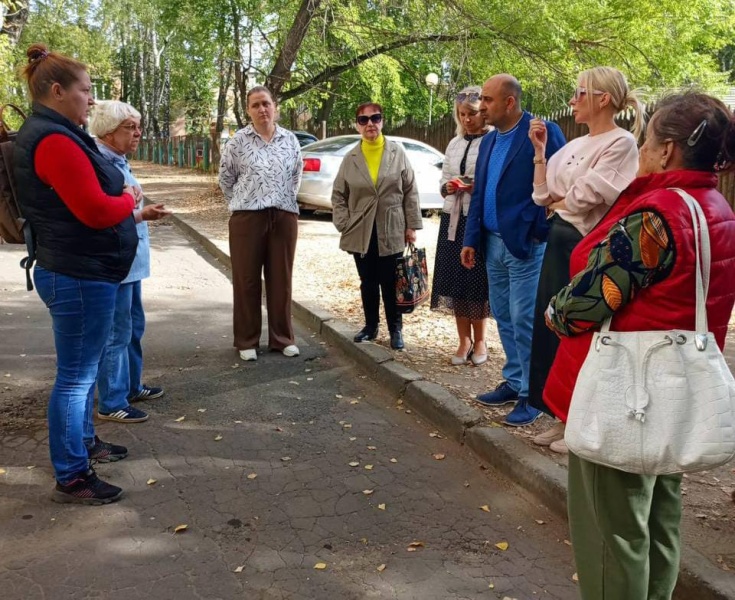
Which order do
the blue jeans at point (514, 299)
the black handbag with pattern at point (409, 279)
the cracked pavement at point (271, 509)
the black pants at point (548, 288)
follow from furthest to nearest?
the black handbag with pattern at point (409, 279) → the blue jeans at point (514, 299) → the black pants at point (548, 288) → the cracked pavement at point (271, 509)

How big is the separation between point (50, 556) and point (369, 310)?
3.59 m

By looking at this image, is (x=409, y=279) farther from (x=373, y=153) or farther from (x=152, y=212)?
(x=152, y=212)

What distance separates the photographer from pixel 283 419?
4.67 m

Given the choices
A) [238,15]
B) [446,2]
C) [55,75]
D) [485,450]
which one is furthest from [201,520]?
[238,15]

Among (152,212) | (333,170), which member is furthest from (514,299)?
(333,170)

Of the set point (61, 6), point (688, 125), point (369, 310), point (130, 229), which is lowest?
point (369, 310)

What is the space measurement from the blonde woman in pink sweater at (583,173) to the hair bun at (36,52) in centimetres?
253

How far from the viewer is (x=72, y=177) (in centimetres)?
314

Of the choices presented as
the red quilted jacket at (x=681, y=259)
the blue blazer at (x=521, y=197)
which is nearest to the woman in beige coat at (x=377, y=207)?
the blue blazer at (x=521, y=197)

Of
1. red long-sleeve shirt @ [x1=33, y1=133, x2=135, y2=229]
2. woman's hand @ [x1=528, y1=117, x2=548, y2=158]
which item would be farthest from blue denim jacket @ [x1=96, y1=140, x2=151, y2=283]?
woman's hand @ [x1=528, y1=117, x2=548, y2=158]

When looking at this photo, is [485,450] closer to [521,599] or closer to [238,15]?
[521,599]

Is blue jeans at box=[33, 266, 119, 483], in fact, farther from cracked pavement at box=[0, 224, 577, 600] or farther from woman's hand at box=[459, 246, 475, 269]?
woman's hand at box=[459, 246, 475, 269]

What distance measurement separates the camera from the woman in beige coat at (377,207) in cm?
581

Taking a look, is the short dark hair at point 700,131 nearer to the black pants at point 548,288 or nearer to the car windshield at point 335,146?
the black pants at point 548,288
